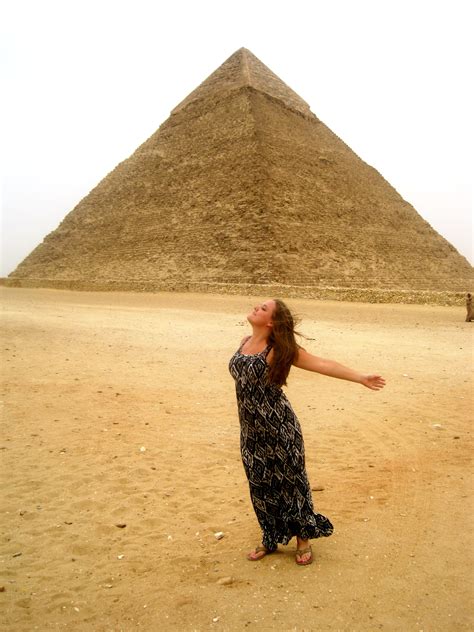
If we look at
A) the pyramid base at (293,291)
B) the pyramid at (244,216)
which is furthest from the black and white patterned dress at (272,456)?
the pyramid at (244,216)

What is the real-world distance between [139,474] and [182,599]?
4.67 ft

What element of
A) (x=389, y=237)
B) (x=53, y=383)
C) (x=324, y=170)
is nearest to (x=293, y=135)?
(x=324, y=170)

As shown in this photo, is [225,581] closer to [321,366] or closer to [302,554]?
[302,554]

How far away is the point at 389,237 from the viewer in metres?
39.2

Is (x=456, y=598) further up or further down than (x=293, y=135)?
further down

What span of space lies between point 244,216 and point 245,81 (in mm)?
17176

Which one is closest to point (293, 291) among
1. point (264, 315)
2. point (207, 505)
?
point (207, 505)

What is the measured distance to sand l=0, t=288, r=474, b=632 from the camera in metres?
2.28

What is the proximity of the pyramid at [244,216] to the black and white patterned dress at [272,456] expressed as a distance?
63.8 feet

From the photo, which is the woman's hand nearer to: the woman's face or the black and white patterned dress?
the black and white patterned dress

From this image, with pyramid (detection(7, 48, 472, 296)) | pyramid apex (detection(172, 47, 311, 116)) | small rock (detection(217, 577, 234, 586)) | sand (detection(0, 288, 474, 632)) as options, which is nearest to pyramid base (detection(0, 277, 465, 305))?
pyramid (detection(7, 48, 472, 296))

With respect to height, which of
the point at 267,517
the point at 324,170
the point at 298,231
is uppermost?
the point at 324,170

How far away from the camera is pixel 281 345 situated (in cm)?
252

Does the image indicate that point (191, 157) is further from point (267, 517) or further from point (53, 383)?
point (267, 517)
